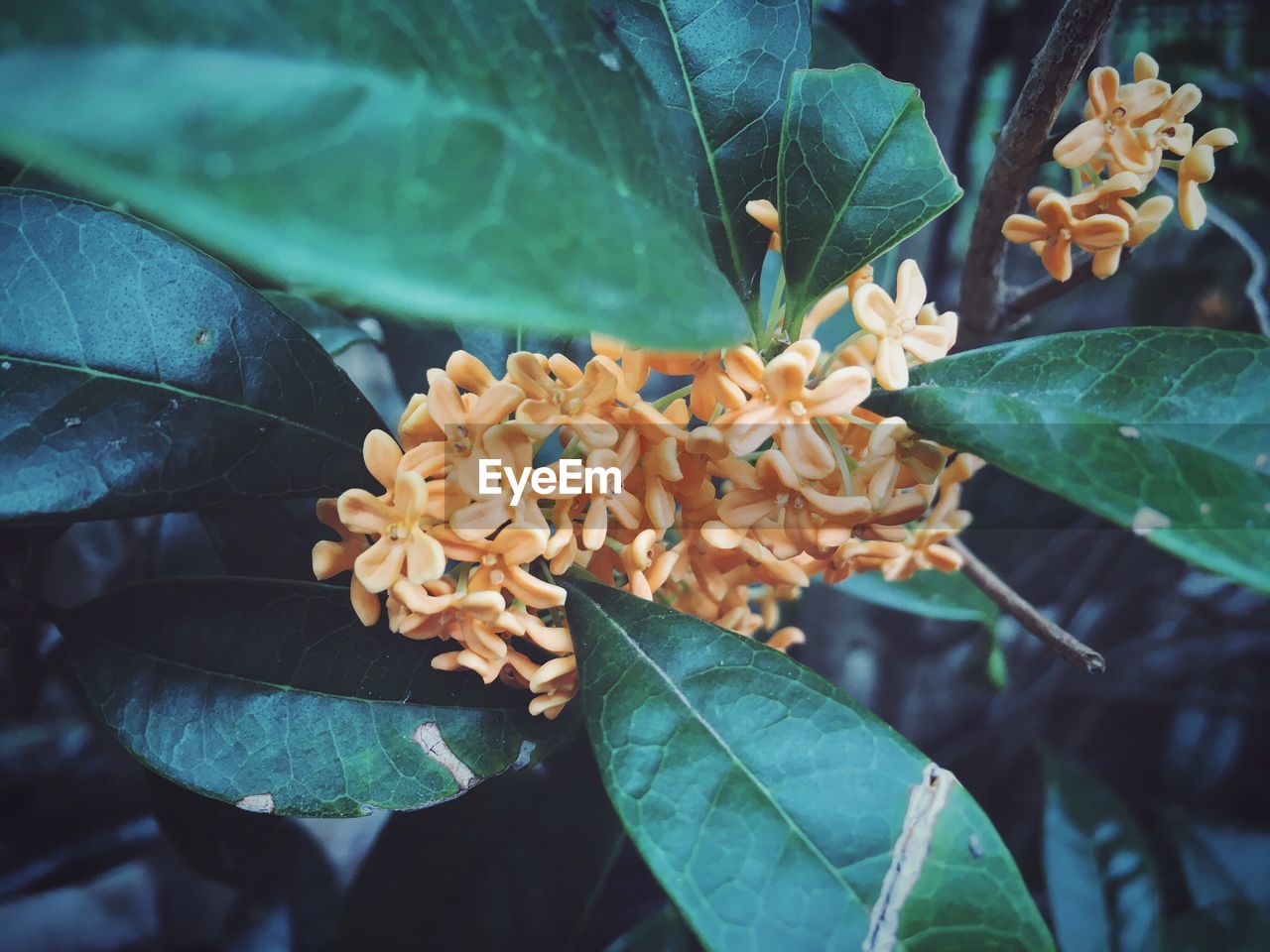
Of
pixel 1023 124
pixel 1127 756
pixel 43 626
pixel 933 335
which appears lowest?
pixel 1127 756

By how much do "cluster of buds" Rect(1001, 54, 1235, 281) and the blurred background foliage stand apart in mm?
216

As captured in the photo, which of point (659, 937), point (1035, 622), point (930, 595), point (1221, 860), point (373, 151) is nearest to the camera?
point (373, 151)

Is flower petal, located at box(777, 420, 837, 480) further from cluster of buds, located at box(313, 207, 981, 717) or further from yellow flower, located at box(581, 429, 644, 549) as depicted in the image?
yellow flower, located at box(581, 429, 644, 549)

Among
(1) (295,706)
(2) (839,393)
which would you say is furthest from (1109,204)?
(1) (295,706)

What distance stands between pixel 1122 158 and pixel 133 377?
0.80 metres

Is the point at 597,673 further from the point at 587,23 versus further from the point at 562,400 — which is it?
the point at 587,23

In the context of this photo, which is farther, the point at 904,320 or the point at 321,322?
the point at 321,322

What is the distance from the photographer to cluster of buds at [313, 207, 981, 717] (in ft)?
1.97

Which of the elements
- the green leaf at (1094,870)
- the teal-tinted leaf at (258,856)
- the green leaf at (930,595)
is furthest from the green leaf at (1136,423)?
the green leaf at (1094,870)

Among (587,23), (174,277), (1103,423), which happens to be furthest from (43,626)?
(1103,423)

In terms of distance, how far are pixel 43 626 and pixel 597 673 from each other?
893mm

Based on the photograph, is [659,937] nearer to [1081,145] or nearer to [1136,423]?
[1136,423]

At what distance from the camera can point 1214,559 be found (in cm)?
50

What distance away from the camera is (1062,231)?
A: 70cm
